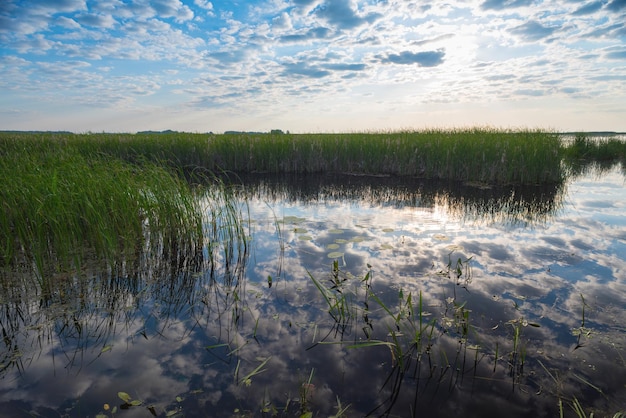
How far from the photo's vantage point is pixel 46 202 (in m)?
4.45

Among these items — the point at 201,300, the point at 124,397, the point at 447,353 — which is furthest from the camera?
the point at 201,300

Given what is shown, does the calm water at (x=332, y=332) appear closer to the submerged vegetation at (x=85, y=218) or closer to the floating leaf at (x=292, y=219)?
the submerged vegetation at (x=85, y=218)

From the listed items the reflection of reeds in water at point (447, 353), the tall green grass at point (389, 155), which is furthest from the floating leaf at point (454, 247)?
the tall green grass at point (389, 155)

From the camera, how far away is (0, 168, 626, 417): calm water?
7.94ft

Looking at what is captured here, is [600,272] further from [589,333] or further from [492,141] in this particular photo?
[492,141]

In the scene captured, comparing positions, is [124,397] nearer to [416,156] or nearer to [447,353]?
[447,353]

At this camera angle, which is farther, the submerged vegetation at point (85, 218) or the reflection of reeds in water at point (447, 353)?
the submerged vegetation at point (85, 218)

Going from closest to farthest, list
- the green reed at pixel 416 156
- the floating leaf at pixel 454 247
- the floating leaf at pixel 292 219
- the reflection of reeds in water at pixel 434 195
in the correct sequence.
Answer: the floating leaf at pixel 454 247 → the floating leaf at pixel 292 219 → the reflection of reeds in water at pixel 434 195 → the green reed at pixel 416 156

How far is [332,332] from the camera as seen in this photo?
321 centimetres

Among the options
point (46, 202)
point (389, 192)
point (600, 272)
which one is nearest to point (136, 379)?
point (46, 202)

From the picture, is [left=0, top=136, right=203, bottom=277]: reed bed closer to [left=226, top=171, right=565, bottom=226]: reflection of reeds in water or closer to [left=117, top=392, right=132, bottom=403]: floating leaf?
[left=117, top=392, right=132, bottom=403]: floating leaf

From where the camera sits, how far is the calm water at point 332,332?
2420mm

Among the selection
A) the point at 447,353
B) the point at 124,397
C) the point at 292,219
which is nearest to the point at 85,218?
the point at 124,397

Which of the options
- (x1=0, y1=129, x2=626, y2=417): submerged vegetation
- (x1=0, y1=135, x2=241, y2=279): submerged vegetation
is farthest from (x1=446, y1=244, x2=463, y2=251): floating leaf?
(x1=0, y1=135, x2=241, y2=279): submerged vegetation
